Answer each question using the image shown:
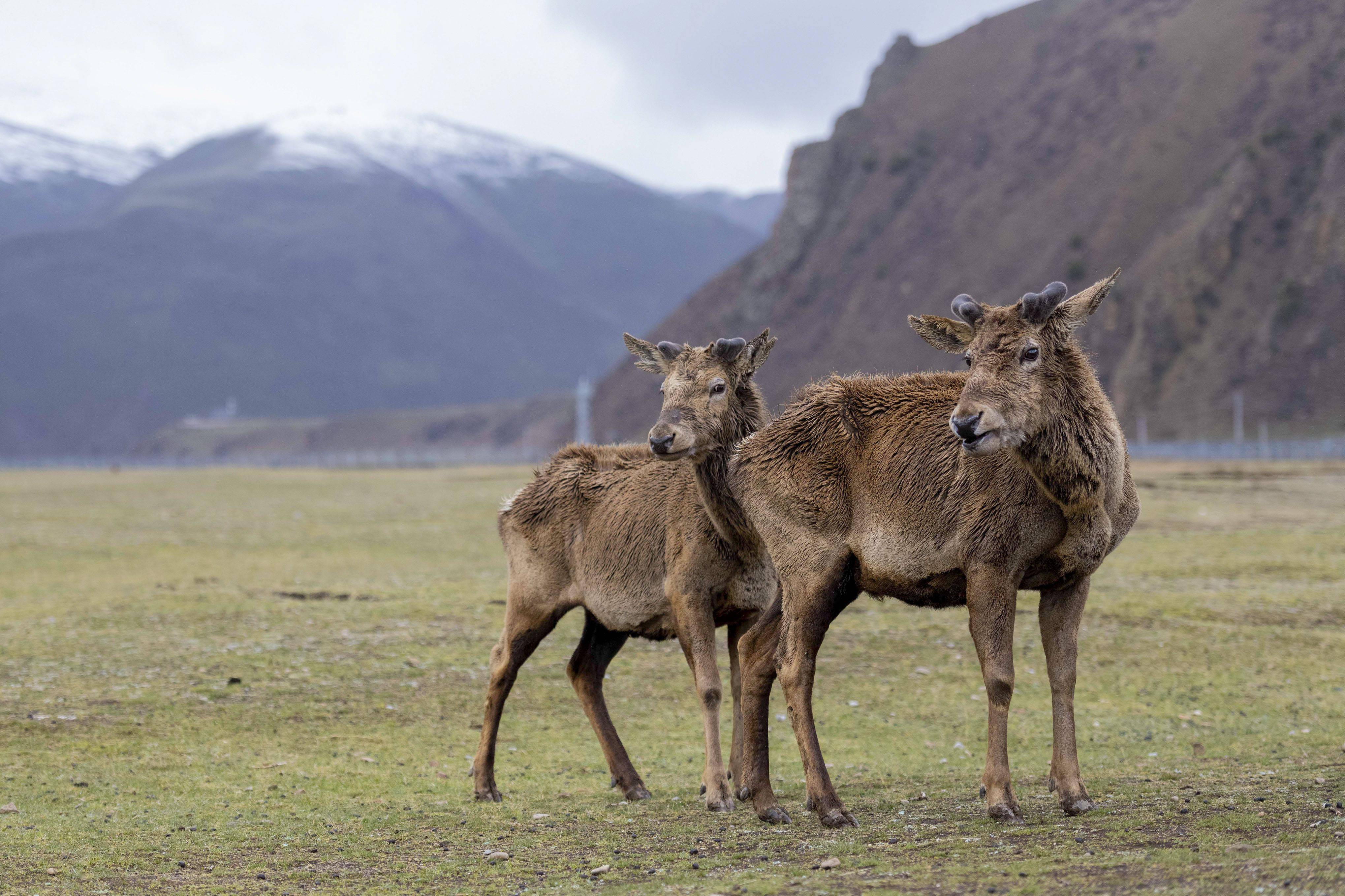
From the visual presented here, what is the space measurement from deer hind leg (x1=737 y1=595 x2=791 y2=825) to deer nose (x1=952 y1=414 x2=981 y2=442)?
7.75 feet

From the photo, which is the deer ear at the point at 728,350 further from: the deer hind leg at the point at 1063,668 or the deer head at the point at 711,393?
the deer hind leg at the point at 1063,668

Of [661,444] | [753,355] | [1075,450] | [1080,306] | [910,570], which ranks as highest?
[1080,306]

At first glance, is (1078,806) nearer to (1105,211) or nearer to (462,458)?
(1105,211)

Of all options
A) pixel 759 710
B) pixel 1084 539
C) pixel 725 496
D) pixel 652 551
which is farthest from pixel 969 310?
pixel 652 551

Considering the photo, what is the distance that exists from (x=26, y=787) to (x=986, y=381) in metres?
8.48

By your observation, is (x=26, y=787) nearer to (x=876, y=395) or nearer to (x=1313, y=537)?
(x=876, y=395)

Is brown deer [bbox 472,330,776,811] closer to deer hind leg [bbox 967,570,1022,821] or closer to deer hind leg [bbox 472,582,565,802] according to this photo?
deer hind leg [bbox 472,582,565,802]

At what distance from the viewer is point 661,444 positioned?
→ 31.5 ft

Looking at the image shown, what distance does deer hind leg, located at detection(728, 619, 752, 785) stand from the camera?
1069cm

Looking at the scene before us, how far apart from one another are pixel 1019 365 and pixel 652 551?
3.60 m

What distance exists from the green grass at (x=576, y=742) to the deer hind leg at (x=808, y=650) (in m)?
0.46

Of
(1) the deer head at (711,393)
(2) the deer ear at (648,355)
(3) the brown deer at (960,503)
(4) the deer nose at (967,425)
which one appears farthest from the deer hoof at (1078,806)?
(2) the deer ear at (648,355)

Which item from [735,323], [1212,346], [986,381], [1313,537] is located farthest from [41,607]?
[735,323]

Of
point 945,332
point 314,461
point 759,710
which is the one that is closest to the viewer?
point 945,332
